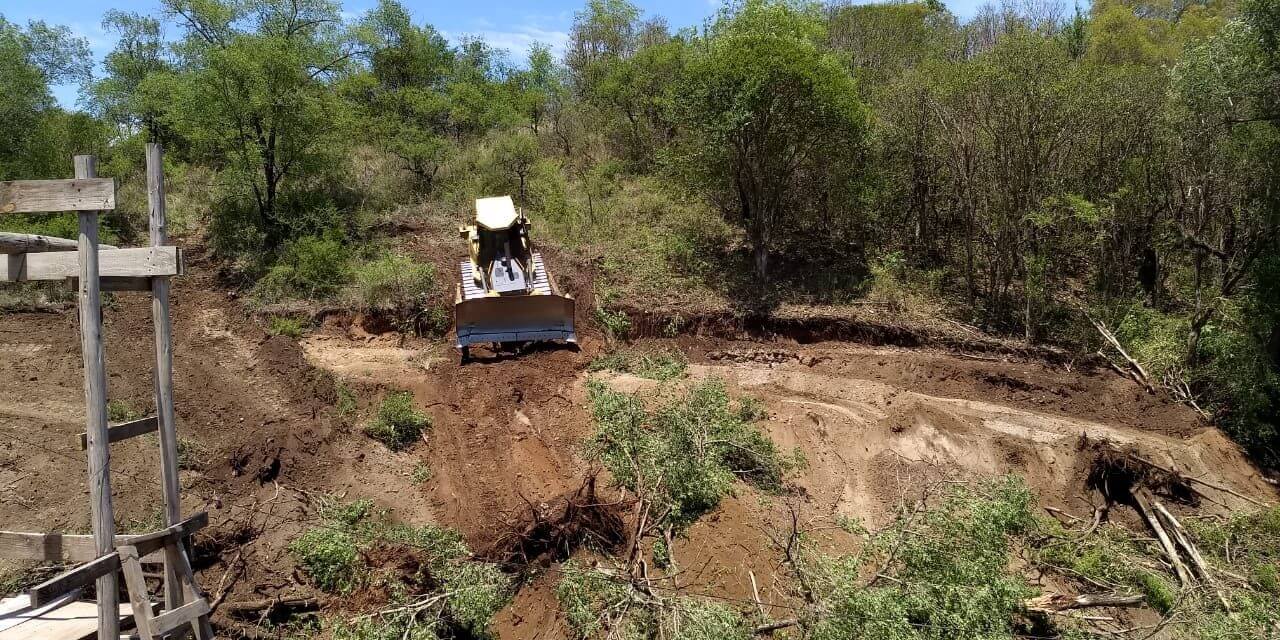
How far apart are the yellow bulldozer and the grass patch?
421cm

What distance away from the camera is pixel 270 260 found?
1449 cm

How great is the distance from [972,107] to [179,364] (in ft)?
46.7

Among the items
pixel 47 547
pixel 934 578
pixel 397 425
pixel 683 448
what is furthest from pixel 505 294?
pixel 934 578

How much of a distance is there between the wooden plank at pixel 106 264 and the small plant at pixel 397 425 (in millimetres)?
4406

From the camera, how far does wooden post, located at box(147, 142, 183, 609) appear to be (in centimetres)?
436

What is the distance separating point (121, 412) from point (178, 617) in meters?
4.94

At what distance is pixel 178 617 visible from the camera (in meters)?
4.52

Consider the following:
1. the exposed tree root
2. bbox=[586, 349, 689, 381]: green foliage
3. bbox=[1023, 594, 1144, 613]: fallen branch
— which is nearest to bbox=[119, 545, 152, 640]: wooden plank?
the exposed tree root

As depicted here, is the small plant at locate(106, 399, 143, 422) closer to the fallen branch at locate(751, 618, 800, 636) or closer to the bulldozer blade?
the bulldozer blade

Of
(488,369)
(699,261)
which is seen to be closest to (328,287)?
(488,369)

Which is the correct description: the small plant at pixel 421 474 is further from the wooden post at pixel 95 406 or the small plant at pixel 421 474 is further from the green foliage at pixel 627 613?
the wooden post at pixel 95 406

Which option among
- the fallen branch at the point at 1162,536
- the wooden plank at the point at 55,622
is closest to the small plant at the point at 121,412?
the wooden plank at the point at 55,622

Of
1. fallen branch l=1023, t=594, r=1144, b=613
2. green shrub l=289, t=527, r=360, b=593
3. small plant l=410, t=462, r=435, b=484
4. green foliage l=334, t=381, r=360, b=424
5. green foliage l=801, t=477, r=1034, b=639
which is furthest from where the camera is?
green foliage l=334, t=381, r=360, b=424

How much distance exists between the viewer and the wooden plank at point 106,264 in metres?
4.25
